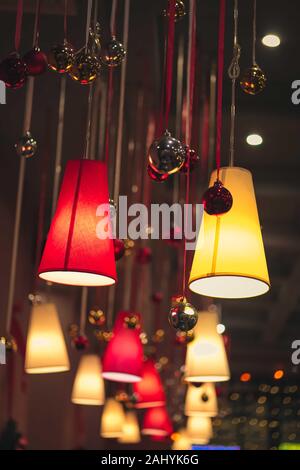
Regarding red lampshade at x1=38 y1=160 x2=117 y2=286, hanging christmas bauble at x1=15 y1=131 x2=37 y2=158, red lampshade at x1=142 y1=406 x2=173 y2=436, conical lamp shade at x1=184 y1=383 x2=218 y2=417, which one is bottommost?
red lampshade at x1=142 y1=406 x2=173 y2=436

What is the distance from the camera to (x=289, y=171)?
7.36m

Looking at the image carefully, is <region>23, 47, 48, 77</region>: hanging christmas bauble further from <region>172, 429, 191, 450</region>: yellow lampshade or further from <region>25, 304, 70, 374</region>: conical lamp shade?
<region>172, 429, 191, 450</region>: yellow lampshade

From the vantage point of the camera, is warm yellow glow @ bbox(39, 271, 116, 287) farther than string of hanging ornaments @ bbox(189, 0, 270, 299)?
Yes

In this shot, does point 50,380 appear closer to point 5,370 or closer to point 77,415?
point 77,415

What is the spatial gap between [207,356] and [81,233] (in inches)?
87.9

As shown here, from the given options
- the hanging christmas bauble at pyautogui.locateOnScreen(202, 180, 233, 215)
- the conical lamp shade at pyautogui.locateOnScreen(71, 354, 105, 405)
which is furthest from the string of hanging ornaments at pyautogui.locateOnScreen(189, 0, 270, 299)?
the conical lamp shade at pyautogui.locateOnScreen(71, 354, 105, 405)

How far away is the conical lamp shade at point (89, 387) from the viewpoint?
19.8ft

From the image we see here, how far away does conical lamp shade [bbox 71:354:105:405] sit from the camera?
237 inches

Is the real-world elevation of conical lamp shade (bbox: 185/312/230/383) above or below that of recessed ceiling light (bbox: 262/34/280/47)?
below

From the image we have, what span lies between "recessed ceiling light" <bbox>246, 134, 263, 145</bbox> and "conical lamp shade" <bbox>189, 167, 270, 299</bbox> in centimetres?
363
